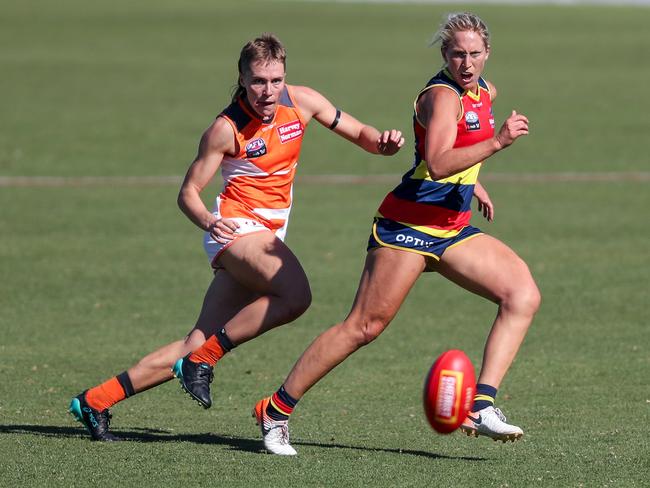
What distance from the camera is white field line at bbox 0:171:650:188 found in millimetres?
22219

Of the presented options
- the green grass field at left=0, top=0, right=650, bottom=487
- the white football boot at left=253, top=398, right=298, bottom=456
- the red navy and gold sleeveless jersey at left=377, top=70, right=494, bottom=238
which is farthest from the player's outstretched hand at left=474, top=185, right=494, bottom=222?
the white football boot at left=253, top=398, right=298, bottom=456

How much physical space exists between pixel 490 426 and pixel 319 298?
20.4 ft

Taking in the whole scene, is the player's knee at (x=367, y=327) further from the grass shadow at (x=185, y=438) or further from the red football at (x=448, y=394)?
the grass shadow at (x=185, y=438)

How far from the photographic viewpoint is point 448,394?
670cm

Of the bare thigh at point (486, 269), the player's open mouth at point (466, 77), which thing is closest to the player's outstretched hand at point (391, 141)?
the player's open mouth at point (466, 77)

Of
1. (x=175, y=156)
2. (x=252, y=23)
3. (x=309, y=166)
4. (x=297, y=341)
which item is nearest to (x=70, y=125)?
(x=175, y=156)

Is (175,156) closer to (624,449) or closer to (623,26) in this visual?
(624,449)

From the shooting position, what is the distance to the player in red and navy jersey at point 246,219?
24.3 ft

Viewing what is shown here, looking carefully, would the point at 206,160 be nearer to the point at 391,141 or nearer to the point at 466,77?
the point at 391,141

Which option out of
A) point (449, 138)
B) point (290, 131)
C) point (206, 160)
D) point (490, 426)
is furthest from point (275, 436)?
point (449, 138)

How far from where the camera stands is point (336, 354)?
282 inches

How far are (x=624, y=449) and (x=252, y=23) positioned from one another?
46.1 meters

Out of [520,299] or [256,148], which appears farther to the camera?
[256,148]

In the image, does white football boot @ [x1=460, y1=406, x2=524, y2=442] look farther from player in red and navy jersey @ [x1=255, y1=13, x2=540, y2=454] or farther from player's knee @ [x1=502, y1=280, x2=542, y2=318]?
player's knee @ [x1=502, y1=280, x2=542, y2=318]
